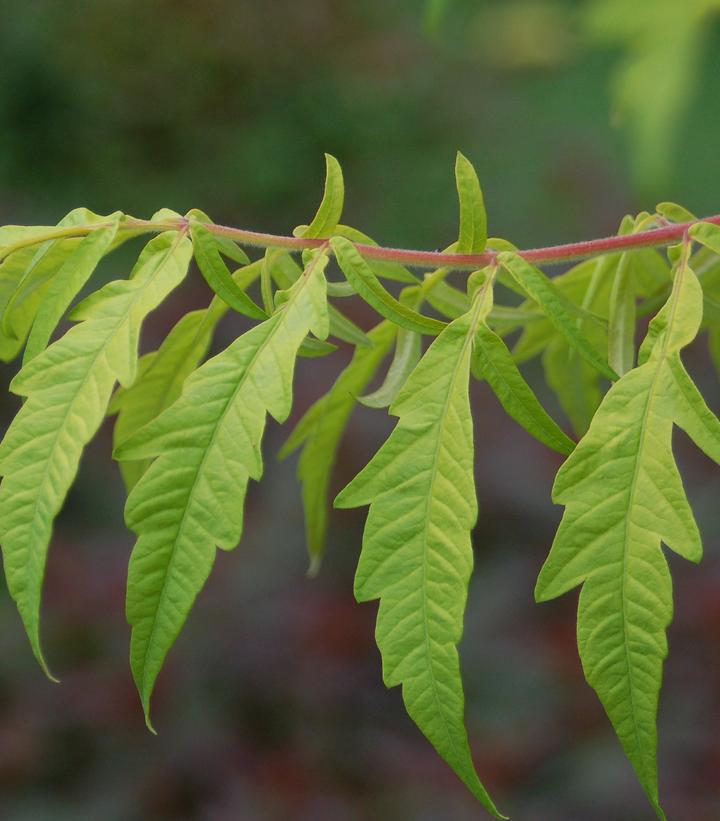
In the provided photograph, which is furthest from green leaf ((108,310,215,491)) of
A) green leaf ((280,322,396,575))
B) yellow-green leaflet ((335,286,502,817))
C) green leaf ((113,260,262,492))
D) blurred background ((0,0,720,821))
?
blurred background ((0,0,720,821))

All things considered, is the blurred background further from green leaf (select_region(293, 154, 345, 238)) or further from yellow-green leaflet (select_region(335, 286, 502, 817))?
yellow-green leaflet (select_region(335, 286, 502, 817))

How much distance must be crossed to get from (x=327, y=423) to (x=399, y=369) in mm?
158

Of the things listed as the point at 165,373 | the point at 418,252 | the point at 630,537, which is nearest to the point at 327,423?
the point at 165,373

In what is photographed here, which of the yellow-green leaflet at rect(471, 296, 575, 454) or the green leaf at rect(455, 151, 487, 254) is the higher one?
the green leaf at rect(455, 151, 487, 254)

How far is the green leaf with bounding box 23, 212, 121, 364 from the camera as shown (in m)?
0.72

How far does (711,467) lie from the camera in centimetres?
277

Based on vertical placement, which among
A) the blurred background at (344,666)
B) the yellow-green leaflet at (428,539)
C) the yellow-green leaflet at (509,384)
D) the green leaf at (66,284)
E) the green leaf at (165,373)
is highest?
the blurred background at (344,666)

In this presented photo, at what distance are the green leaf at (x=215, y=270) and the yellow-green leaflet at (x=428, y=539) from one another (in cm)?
13

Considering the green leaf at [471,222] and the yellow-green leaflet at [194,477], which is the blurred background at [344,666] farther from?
the yellow-green leaflet at [194,477]

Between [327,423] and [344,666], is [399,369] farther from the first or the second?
[344,666]

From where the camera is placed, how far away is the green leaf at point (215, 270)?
0.72 metres

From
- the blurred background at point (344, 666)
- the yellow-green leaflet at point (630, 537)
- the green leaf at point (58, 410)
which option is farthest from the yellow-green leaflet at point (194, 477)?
the blurred background at point (344, 666)

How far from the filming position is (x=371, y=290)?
2.31ft

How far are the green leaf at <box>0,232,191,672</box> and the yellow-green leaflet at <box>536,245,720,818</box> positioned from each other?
10.1 inches
